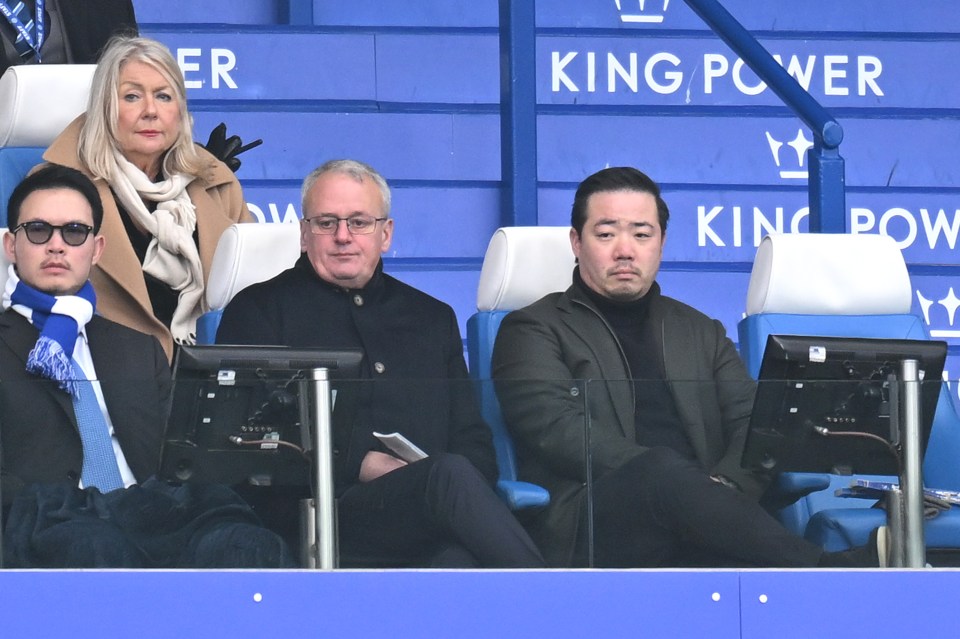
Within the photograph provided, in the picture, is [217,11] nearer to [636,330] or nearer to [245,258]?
[245,258]

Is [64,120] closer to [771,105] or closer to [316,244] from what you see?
[316,244]

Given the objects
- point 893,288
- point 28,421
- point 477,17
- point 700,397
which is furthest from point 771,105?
point 28,421

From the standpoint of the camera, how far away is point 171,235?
13.8 ft

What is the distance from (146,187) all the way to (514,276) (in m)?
0.83

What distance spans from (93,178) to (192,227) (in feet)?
Answer: 0.79

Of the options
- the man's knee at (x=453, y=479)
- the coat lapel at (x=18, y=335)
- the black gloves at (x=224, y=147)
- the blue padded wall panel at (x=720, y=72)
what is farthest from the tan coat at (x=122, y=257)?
the blue padded wall panel at (x=720, y=72)

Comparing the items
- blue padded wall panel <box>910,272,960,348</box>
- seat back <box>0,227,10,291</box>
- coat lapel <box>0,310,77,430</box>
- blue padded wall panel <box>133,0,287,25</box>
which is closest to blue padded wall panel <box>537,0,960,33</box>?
blue padded wall panel <box>133,0,287,25</box>

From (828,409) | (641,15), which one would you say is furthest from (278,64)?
(828,409)

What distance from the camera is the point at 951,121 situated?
235 inches

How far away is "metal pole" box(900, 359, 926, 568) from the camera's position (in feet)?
10.3

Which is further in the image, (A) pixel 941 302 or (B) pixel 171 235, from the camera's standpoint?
(A) pixel 941 302

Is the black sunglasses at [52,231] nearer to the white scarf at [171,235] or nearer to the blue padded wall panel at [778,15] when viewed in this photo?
the white scarf at [171,235]

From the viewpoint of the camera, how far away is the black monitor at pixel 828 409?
3.12 m

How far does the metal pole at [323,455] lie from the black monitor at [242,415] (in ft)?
0.04
